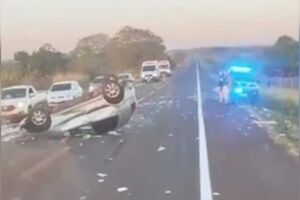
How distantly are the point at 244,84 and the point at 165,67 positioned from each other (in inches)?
10.5

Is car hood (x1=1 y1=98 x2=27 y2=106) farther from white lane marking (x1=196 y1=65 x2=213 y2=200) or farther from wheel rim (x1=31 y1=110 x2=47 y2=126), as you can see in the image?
white lane marking (x1=196 y1=65 x2=213 y2=200)

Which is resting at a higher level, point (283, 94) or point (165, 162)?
point (283, 94)

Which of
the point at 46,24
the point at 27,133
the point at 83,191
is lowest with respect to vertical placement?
the point at 83,191

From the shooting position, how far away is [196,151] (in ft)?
8.91

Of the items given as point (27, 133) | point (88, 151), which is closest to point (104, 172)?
point (88, 151)

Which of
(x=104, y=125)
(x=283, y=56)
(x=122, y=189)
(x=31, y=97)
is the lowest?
(x=122, y=189)

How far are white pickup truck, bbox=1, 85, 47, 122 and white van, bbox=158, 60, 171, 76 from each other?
1.27 ft

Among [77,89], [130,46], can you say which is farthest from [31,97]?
[130,46]

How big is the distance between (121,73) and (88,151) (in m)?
0.28

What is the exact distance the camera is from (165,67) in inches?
109

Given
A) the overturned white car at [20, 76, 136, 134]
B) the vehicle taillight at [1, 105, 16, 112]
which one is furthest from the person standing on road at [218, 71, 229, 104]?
the vehicle taillight at [1, 105, 16, 112]

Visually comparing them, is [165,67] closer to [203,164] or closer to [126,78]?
[126,78]

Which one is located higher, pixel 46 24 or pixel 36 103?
pixel 46 24

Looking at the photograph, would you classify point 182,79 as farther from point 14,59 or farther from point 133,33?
point 14,59
